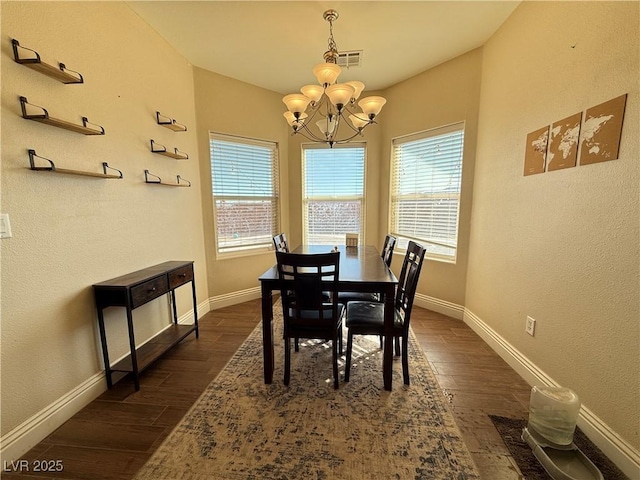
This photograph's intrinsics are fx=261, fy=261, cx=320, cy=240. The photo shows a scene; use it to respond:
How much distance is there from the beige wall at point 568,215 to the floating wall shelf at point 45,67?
294 centimetres

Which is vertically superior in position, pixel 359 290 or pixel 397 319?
pixel 359 290

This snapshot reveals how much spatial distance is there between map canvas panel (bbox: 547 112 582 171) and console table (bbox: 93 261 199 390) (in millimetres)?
2915

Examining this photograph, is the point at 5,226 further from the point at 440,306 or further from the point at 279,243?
the point at 440,306

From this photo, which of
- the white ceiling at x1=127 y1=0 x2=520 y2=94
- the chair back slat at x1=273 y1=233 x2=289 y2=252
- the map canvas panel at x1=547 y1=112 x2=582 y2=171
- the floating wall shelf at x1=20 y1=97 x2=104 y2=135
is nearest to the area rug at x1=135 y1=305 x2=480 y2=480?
the chair back slat at x1=273 y1=233 x2=289 y2=252

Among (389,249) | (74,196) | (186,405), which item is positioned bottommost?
(186,405)

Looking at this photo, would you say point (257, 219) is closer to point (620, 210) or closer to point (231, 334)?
point (231, 334)

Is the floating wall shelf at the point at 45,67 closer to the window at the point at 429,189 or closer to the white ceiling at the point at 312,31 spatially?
the white ceiling at the point at 312,31

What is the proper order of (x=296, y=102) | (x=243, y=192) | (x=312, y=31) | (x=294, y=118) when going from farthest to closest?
(x=243, y=192), (x=312, y=31), (x=294, y=118), (x=296, y=102)

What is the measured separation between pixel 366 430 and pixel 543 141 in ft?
7.27

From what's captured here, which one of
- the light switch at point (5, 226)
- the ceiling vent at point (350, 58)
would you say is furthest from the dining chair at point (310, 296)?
the ceiling vent at point (350, 58)

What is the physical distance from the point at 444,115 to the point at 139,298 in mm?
3353

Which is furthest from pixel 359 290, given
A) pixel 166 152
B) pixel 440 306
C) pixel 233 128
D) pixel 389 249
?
pixel 233 128

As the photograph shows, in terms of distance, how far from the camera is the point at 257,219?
11.8 feet

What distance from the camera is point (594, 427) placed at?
141cm
